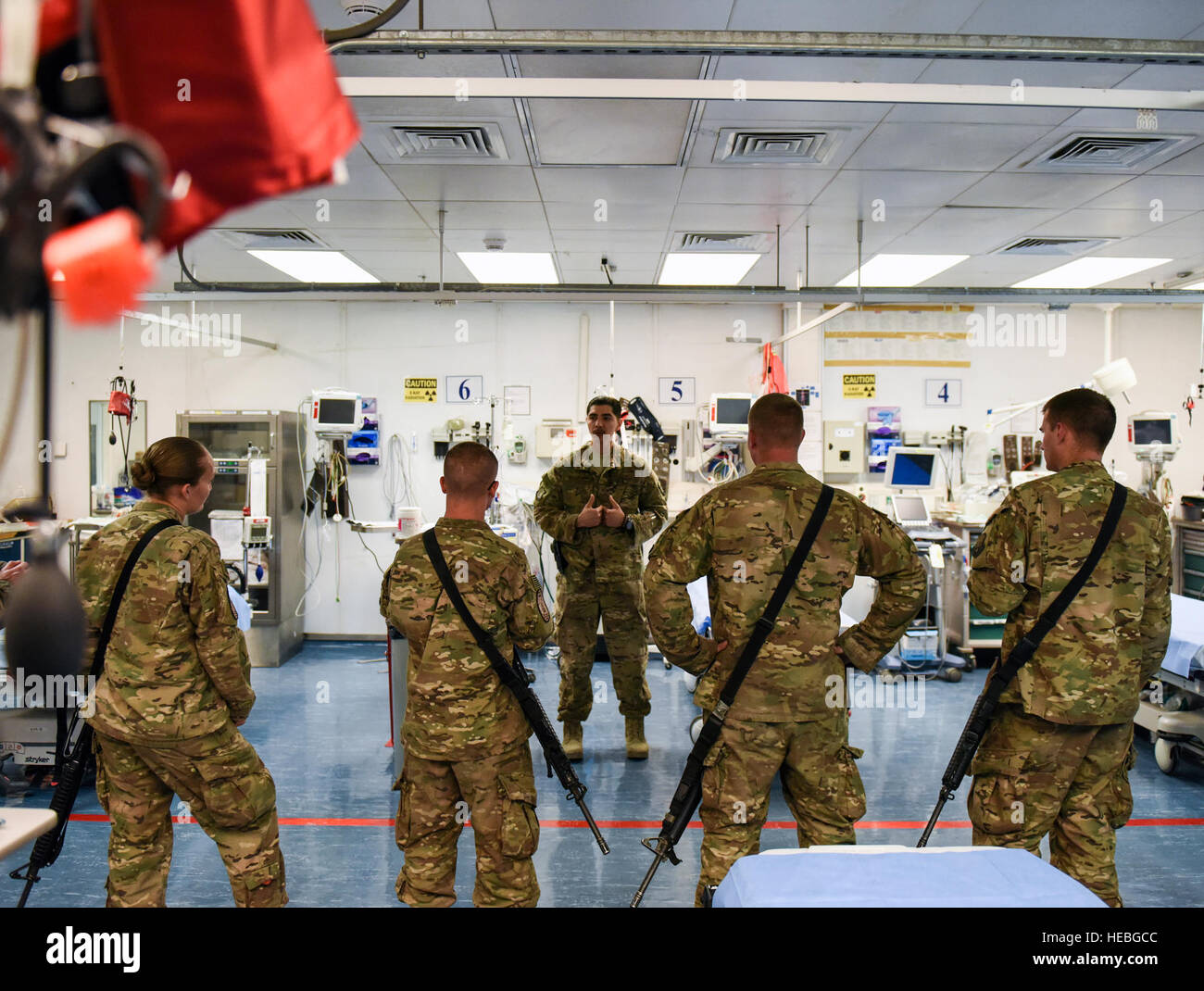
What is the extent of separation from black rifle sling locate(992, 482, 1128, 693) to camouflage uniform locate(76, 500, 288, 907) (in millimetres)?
2462

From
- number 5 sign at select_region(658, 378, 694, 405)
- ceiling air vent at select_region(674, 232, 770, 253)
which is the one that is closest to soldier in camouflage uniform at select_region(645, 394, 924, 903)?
ceiling air vent at select_region(674, 232, 770, 253)

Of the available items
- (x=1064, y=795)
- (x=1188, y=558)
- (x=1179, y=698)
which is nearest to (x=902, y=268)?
(x=1188, y=558)

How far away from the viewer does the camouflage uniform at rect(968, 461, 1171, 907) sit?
231 centimetres

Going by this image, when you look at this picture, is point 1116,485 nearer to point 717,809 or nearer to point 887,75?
point 717,809

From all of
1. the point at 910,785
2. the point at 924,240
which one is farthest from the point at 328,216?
the point at 910,785

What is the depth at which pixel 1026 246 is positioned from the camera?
536 centimetres

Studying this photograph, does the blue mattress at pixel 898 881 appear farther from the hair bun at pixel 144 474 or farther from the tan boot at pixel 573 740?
the tan boot at pixel 573 740

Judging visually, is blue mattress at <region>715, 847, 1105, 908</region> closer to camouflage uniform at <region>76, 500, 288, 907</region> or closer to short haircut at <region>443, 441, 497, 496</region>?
short haircut at <region>443, 441, 497, 496</region>

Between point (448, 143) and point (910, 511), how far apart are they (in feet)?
14.7

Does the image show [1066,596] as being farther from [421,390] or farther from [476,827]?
[421,390]

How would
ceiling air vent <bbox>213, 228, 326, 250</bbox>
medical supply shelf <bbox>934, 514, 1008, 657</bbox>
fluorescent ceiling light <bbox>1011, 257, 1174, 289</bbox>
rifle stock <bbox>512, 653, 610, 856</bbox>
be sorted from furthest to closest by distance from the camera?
medical supply shelf <bbox>934, 514, 1008, 657</bbox>
fluorescent ceiling light <bbox>1011, 257, 1174, 289</bbox>
ceiling air vent <bbox>213, 228, 326, 250</bbox>
rifle stock <bbox>512, 653, 610, 856</bbox>

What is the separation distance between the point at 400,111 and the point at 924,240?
3.74 metres

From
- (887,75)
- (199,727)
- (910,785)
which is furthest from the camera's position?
(910,785)

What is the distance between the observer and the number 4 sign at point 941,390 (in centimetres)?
695
